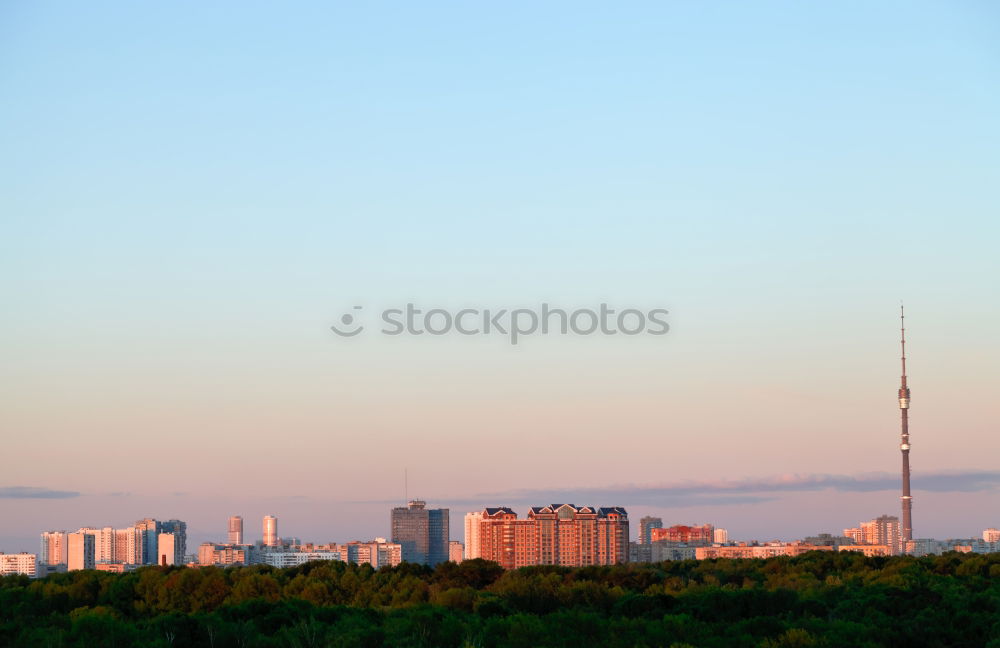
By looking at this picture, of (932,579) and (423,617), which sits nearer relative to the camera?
(423,617)

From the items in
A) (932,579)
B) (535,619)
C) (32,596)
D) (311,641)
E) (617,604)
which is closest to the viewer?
(311,641)

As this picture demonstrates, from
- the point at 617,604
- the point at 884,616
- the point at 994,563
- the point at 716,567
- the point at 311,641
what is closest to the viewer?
the point at 311,641

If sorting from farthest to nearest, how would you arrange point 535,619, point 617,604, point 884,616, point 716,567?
point 716,567 → point 617,604 → point 884,616 → point 535,619

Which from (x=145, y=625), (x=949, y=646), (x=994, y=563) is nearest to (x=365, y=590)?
(x=145, y=625)

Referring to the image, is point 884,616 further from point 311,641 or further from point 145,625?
point 145,625

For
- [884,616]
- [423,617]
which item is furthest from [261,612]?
[884,616]

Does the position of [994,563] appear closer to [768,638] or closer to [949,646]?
[949,646]
